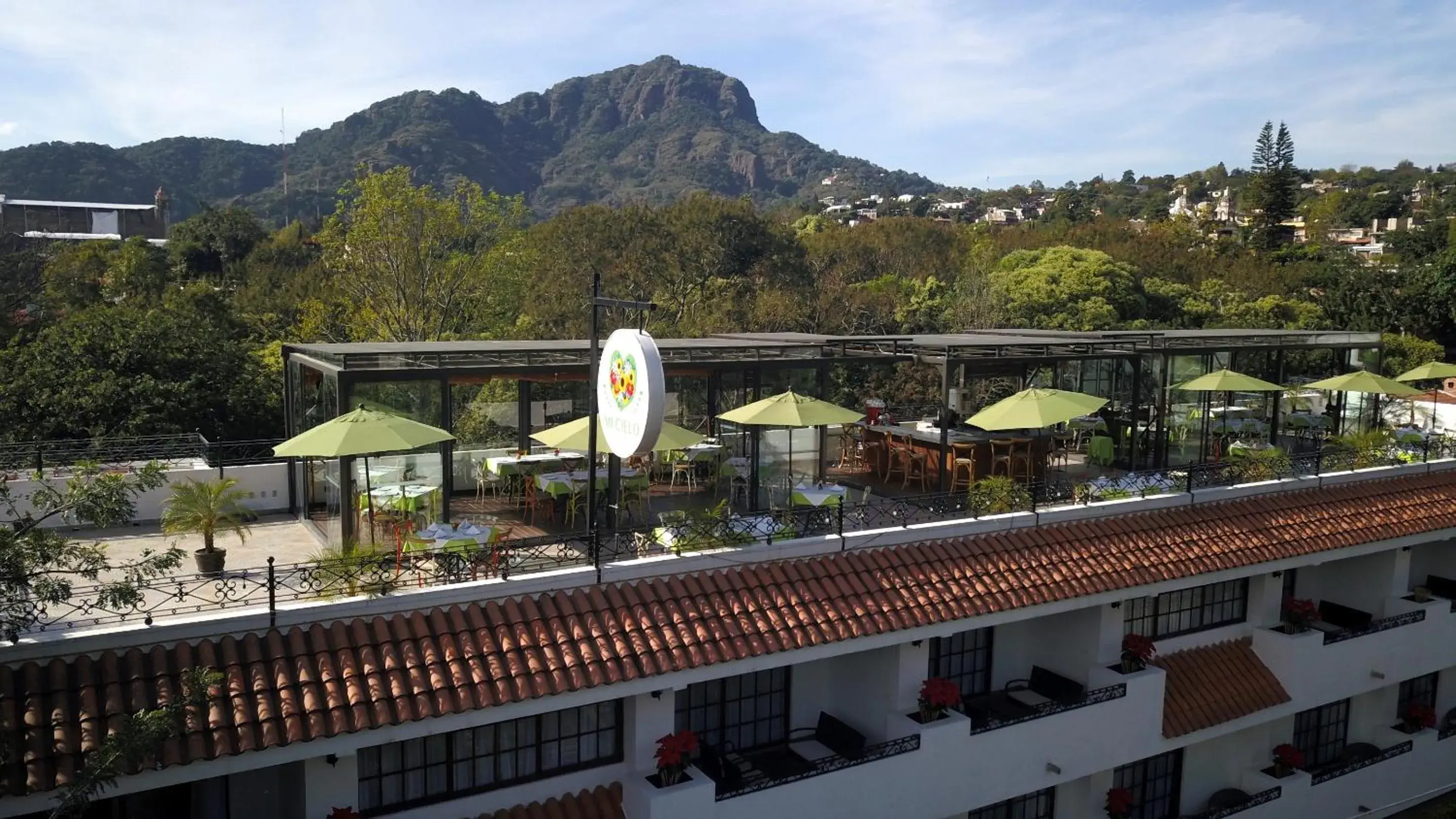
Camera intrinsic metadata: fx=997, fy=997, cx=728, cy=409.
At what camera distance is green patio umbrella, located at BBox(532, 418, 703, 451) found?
12867 millimetres

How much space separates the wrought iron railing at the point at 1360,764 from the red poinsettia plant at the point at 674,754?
1187 centimetres

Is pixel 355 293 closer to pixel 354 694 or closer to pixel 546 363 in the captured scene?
pixel 546 363

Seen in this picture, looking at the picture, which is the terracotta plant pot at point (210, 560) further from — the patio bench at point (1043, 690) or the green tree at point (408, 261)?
the green tree at point (408, 261)

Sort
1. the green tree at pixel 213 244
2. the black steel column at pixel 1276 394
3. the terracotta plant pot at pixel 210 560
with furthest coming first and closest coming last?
the green tree at pixel 213 244, the black steel column at pixel 1276 394, the terracotta plant pot at pixel 210 560

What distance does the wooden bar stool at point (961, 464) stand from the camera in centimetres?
1662

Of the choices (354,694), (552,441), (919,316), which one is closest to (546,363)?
(552,441)

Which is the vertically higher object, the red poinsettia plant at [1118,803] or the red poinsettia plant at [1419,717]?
the red poinsettia plant at [1118,803]

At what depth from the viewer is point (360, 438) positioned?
36.9ft

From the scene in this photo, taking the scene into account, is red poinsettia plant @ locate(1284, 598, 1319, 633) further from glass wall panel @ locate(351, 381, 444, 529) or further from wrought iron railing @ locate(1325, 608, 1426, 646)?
glass wall panel @ locate(351, 381, 444, 529)

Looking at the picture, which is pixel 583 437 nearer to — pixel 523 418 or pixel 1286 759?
pixel 523 418

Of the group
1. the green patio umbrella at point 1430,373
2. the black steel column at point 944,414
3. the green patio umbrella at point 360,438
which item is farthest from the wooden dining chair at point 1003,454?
the green patio umbrella at point 1430,373

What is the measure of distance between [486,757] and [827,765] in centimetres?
394

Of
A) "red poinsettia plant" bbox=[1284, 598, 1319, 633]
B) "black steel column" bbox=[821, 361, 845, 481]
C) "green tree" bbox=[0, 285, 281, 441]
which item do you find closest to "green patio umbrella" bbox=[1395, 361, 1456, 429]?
"red poinsettia plant" bbox=[1284, 598, 1319, 633]

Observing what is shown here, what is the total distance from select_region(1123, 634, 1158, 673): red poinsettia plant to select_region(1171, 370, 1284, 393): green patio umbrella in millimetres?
6603
